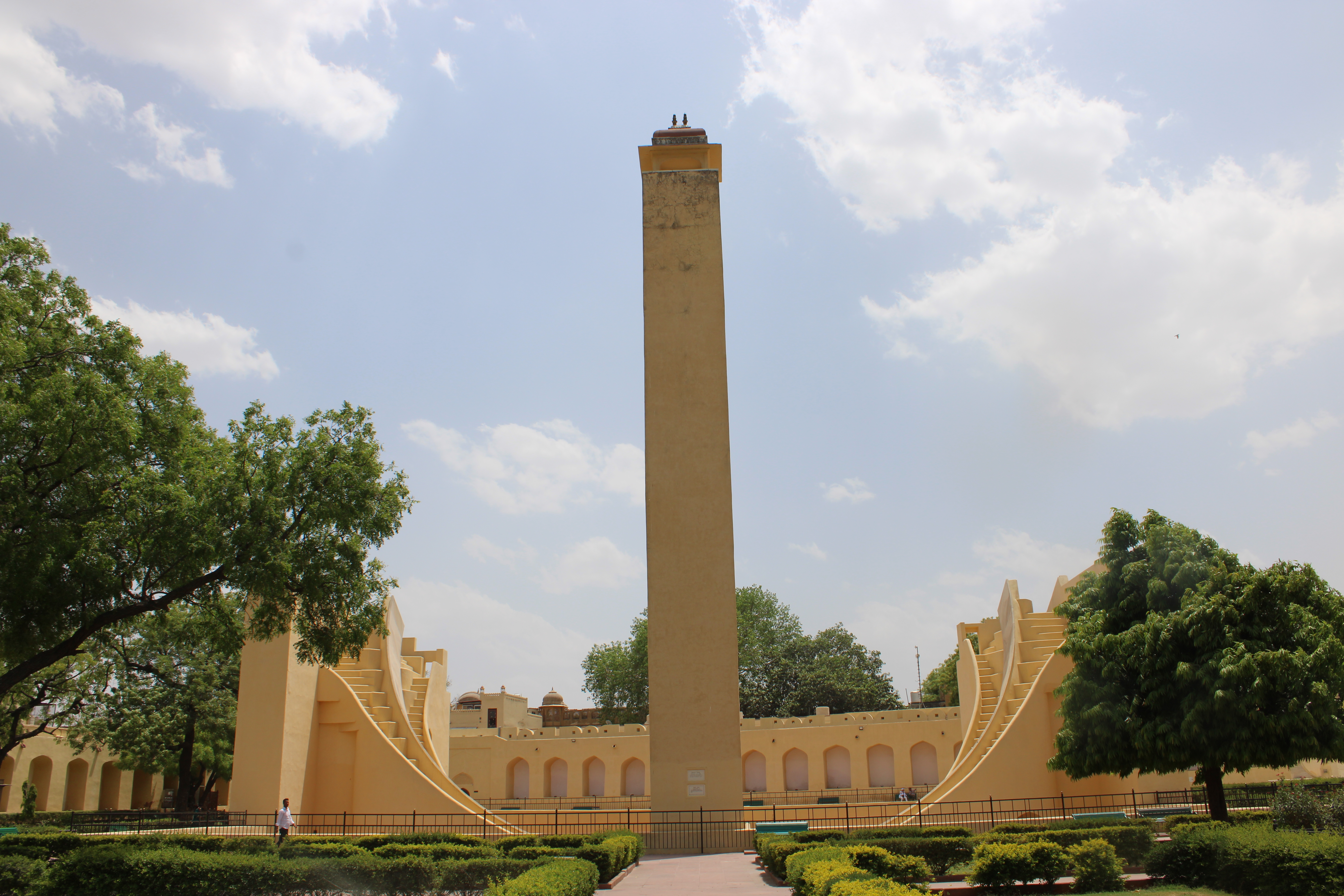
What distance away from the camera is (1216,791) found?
46.9ft

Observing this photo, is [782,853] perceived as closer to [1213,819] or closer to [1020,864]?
[1020,864]

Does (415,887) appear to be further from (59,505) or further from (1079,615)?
(1079,615)

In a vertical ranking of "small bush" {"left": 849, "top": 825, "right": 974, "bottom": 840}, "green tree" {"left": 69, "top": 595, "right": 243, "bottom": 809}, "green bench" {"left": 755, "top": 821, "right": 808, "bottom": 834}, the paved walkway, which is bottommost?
"green bench" {"left": 755, "top": 821, "right": 808, "bottom": 834}

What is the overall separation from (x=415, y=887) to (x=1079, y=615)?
38.6 feet

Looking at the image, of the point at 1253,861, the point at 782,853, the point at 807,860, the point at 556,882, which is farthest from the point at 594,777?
the point at 1253,861

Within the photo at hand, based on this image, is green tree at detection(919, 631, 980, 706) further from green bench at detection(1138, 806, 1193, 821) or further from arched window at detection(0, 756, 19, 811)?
arched window at detection(0, 756, 19, 811)

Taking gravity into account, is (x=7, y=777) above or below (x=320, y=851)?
below

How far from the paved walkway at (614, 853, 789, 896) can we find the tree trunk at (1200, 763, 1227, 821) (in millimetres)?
6999

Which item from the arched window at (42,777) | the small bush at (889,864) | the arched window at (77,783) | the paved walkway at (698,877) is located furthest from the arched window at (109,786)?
the small bush at (889,864)

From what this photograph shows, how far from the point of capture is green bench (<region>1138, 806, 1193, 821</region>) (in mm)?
17672

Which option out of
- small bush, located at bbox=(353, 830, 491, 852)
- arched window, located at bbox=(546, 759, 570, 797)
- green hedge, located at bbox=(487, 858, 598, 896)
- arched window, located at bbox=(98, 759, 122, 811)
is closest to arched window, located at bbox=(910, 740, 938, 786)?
arched window, located at bbox=(546, 759, 570, 797)

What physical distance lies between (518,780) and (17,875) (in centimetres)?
2229

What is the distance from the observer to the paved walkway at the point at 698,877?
456 inches

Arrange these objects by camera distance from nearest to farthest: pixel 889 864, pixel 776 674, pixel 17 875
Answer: pixel 889 864, pixel 17 875, pixel 776 674
